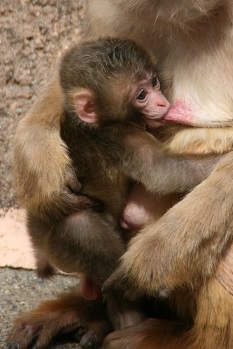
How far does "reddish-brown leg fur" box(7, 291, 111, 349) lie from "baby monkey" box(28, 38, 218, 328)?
414mm

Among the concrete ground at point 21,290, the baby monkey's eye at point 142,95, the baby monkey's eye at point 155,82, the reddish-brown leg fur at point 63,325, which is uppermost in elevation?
the baby monkey's eye at point 155,82

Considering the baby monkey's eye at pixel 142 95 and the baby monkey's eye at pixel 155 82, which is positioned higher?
the baby monkey's eye at pixel 155 82

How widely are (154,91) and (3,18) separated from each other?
2.16 m

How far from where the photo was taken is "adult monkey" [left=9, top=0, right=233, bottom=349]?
12.4ft

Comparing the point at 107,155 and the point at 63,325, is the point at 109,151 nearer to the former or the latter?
the point at 107,155

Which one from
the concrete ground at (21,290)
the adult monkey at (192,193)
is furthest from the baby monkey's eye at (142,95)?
the concrete ground at (21,290)

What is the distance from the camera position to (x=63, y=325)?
4430 mm

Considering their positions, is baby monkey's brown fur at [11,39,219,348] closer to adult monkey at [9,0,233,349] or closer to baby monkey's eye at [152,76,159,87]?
baby monkey's eye at [152,76,159,87]

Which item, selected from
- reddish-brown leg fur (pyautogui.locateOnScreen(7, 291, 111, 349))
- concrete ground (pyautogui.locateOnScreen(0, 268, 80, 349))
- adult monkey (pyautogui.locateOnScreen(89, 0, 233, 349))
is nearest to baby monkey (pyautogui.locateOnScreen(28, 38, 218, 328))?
adult monkey (pyautogui.locateOnScreen(89, 0, 233, 349))

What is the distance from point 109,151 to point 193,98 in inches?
17.2

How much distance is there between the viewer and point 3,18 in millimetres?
5910

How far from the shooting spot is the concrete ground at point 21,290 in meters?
4.94

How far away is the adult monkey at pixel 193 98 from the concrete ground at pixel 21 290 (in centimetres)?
98

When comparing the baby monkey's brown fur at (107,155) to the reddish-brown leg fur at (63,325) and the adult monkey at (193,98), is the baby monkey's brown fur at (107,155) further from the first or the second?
the reddish-brown leg fur at (63,325)
